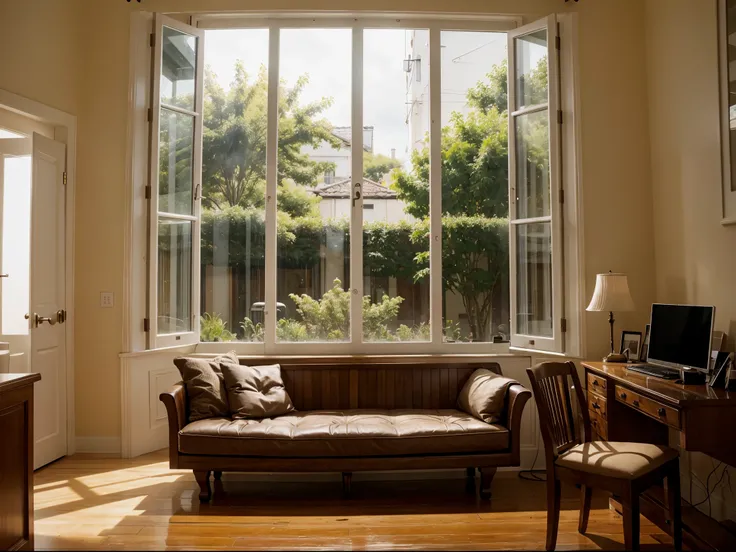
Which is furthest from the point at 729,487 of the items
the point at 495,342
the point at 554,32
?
the point at 554,32

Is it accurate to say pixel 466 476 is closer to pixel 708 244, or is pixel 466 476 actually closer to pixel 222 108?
pixel 708 244

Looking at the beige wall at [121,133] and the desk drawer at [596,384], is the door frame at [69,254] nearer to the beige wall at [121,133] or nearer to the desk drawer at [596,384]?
the beige wall at [121,133]

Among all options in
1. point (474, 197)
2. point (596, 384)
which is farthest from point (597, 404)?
point (474, 197)

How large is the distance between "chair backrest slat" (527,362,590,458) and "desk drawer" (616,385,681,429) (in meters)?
0.25

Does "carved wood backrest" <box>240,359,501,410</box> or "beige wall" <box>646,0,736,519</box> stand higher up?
"beige wall" <box>646,0,736,519</box>

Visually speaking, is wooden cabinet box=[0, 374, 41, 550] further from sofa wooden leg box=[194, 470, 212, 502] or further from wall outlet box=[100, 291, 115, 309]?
wall outlet box=[100, 291, 115, 309]

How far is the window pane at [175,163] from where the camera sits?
14.8ft

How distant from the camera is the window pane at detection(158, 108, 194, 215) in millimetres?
4520

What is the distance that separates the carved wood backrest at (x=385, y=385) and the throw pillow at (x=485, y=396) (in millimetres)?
145

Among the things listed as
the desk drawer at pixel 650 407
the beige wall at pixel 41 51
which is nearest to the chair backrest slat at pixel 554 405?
the desk drawer at pixel 650 407

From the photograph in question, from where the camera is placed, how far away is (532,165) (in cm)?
446

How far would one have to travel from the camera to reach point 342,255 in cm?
466

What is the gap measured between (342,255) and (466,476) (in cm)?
195

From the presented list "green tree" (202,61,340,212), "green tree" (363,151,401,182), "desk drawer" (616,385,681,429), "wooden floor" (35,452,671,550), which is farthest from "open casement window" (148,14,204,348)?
"desk drawer" (616,385,681,429)
